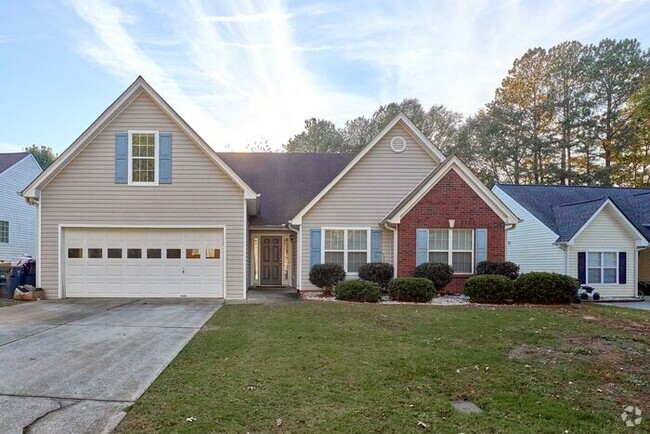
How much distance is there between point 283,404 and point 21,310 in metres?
9.76

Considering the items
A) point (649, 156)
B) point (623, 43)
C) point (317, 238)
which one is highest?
point (623, 43)

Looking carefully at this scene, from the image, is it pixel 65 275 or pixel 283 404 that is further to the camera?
pixel 65 275

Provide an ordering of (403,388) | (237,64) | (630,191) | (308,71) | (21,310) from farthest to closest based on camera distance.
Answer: (630,191)
(308,71)
(237,64)
(21,310)
(403,388)

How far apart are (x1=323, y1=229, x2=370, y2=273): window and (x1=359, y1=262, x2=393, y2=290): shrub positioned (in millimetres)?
826

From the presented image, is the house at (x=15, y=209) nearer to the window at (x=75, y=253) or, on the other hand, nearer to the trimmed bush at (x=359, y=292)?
the window at (x=75, y=253)

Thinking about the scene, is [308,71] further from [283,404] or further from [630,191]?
[630,191]

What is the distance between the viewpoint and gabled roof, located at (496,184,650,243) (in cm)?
1703

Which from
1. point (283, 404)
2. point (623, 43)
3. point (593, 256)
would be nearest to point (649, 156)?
point (623, 43)

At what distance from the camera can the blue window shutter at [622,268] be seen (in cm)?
1698

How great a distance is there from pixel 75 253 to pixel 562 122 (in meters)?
34.1

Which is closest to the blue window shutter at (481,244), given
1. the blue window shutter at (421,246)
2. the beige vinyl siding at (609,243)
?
the blue window shutter at (421,246)

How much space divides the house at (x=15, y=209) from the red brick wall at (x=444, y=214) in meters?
18.5

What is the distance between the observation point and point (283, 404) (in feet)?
14.1

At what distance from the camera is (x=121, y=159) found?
13.3 m
